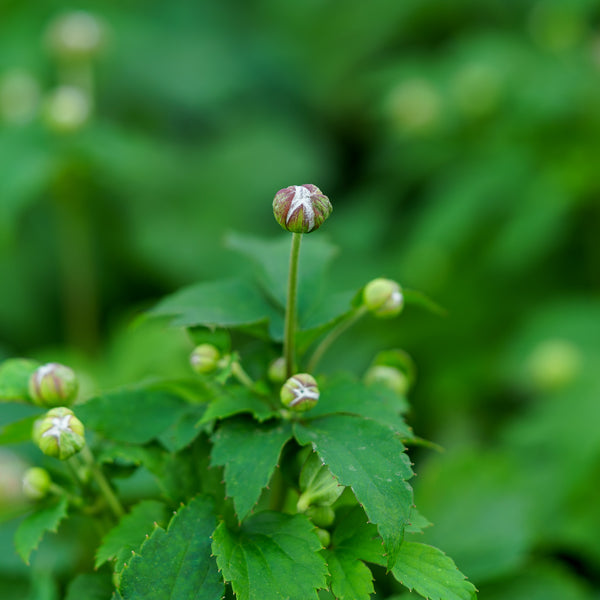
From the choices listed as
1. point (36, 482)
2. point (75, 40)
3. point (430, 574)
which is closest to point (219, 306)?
point (36, 482)

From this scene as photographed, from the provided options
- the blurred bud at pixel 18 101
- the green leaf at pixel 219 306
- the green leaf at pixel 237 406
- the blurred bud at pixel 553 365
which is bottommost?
the blurred bud at pixel 553 365

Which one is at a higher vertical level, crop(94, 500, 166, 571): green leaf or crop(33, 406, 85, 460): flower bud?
crop(33, 406, 85, 460): flower bud

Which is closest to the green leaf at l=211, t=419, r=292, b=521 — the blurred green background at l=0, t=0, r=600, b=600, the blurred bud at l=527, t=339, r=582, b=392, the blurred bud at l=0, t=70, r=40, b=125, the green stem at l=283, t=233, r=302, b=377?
the green stem at l=283, t=233, r=302, b=377

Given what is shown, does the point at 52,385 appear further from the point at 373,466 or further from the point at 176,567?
the point at 373,466

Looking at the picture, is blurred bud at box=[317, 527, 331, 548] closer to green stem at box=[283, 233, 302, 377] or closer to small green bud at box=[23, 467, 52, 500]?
green stem at box=[283, 233, 302, 377]

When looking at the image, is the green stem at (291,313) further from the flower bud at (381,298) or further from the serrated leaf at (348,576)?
the serrated leaf at (348,576)

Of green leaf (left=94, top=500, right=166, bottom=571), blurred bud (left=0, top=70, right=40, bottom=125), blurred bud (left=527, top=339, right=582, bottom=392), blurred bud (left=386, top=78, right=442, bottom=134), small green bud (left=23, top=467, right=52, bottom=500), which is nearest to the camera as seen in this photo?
green leaf (left=94, top=500, right=166, bottom=571)

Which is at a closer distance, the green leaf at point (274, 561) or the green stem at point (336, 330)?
the green leaf at point (274, 561)

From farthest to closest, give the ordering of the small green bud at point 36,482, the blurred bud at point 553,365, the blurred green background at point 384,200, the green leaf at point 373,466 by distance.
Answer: the blurred bud at point 553,365 < the blurred green background at point 384,200 < the small green bud at point 36,482 < the green leaf at point 373,466

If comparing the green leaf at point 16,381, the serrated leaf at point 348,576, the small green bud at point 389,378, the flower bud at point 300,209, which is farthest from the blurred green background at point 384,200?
the flower bud at point 300,209

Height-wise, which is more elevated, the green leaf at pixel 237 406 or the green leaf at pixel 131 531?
the green leaf at pixel 237 406
